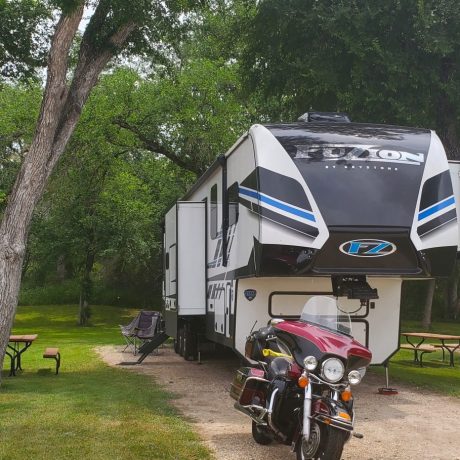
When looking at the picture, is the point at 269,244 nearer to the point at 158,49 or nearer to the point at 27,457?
the point at 27,457

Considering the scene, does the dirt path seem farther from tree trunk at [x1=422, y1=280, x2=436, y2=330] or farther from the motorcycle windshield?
tree trunk at [x1=422, y1=280, x2=436, y2=330]

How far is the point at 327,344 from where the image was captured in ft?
18.7

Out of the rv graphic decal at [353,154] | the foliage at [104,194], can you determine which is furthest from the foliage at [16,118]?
the rv graphic decal at [353,154]

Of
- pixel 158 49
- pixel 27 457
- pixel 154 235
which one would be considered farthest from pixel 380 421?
pixel 154 235

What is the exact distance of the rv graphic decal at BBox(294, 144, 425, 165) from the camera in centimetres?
863

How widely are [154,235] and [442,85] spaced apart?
1498 cm

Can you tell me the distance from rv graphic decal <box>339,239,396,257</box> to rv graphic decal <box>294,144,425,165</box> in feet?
3.49

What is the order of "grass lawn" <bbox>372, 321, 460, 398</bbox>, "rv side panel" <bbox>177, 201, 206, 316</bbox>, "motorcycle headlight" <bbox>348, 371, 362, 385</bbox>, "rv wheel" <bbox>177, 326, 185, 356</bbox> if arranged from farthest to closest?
"rv wheel" <bbox>177, 326, 185, 356</bbox> < "rv side panel" <bbox>177, 201, 206, 316</bbox> < "grass lawn" <bbox>372, 321, 460, 398</bbox> < "motorcycle headlight" <bbox>348, 371, 362, 385</bbox>

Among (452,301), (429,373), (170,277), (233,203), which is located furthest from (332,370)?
(452,301)

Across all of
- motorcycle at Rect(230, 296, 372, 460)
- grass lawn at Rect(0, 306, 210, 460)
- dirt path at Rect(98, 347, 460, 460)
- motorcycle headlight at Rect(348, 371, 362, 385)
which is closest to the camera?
motorcycle at Rect(230, 296, 372, 460)

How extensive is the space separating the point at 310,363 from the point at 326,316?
2.69 feet

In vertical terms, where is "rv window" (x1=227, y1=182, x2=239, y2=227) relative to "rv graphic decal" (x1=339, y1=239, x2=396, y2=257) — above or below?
above

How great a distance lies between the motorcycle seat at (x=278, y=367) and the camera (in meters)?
5.97

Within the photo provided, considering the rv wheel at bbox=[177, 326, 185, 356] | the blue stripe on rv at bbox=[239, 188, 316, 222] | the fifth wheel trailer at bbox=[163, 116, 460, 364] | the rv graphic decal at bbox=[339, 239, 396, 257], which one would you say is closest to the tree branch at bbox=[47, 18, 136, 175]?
the fifth wheel trailer at bbox=[163, 116, 460, 364]
